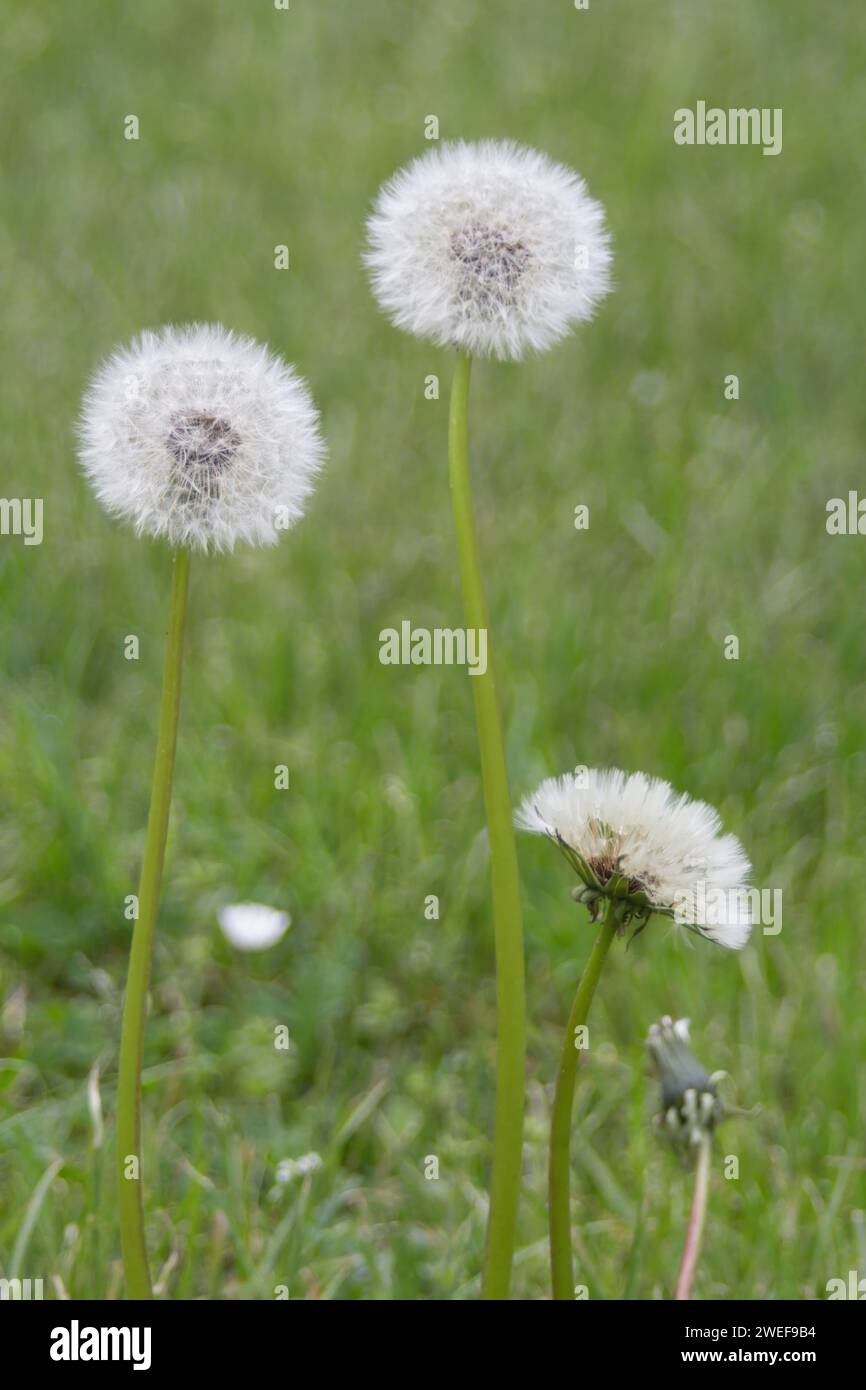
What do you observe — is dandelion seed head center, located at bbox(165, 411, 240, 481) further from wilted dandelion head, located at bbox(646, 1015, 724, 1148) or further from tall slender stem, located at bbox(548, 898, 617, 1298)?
wilted dandelion head, located at bbox(646, 1015, 724, 1148)

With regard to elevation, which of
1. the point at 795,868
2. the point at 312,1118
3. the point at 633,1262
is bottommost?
the point at 633,1262

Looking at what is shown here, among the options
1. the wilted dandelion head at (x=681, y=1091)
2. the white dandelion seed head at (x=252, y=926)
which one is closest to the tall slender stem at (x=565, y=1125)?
the wilted dandelion head at (x=681, y=1091)

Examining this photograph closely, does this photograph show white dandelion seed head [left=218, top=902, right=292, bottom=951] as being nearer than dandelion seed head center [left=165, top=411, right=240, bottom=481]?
No

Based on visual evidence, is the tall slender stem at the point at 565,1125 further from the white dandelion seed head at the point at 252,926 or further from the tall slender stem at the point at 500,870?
the white dandelion seed head at the point at 252,926

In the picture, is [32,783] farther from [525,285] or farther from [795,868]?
[525,285]

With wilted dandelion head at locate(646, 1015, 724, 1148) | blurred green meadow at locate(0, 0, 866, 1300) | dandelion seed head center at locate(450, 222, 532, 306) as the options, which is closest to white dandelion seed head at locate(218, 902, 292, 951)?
blurred green meadow at locate(0, 0, 866, 1300)

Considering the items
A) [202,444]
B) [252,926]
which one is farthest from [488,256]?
[252,926]

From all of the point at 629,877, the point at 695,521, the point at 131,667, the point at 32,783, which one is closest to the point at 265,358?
the point at 629,877
